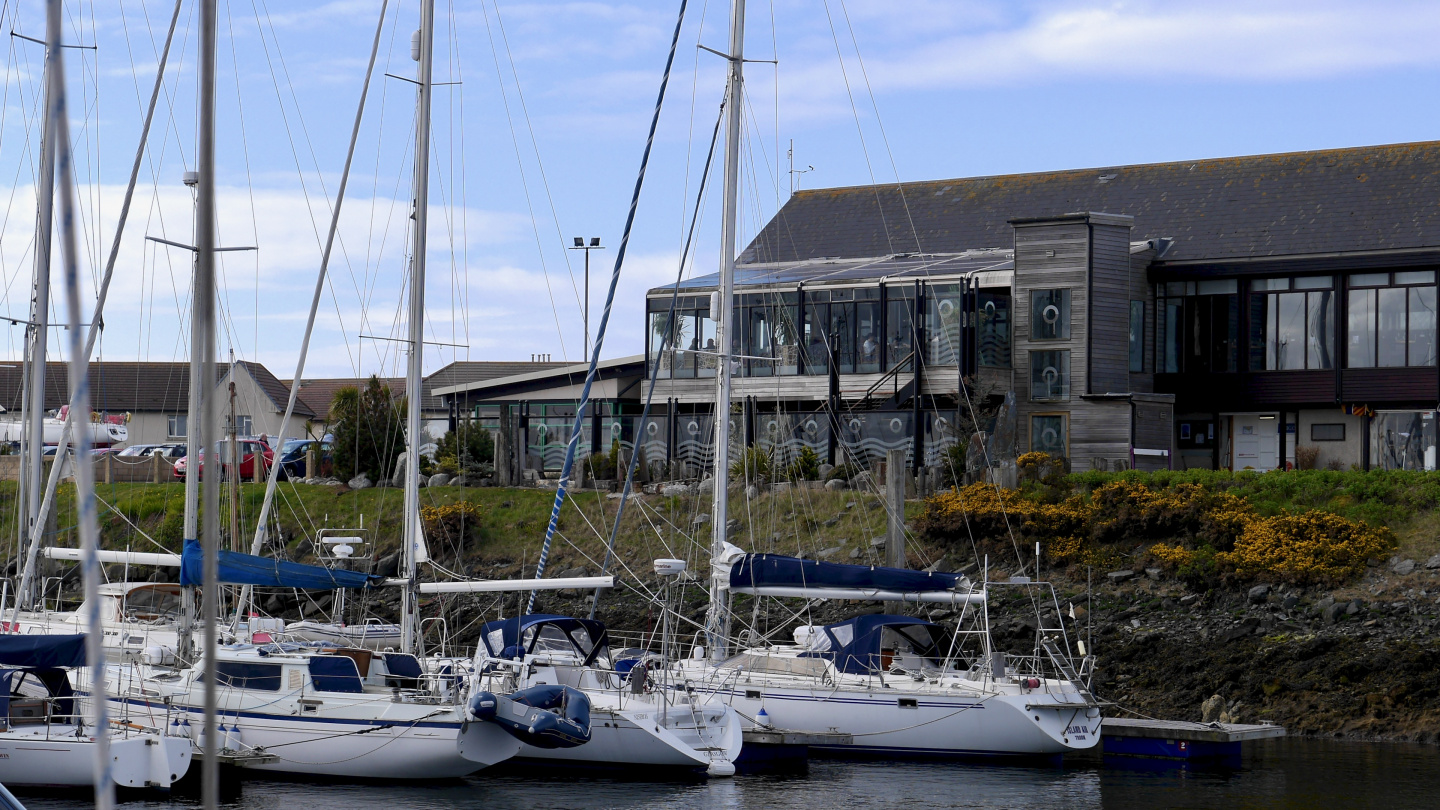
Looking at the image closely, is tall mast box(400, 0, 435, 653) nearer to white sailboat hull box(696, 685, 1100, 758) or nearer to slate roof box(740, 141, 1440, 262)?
white sailboat hull box(696, 685, 1100, 758)

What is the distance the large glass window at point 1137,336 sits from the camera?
135 ft

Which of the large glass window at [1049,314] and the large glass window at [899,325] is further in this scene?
the large glass window at [1049,314]

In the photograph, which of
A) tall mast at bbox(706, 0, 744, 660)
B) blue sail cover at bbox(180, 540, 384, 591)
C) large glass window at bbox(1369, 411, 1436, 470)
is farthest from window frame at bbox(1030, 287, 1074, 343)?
blue sail cover at bbox(180, 540, 384, 591)

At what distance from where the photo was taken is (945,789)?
786 inches

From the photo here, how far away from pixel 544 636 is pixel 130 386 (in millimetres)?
51354

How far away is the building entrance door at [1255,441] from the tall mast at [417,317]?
25345mm

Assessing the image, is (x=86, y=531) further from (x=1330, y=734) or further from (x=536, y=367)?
(x=536, y=367)

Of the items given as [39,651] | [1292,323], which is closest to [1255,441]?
[1292,323]

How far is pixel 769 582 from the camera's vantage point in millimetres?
23891

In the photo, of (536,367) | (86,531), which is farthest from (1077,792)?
(536,367)

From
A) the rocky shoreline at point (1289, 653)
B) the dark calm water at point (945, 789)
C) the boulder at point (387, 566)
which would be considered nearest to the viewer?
the dark calm water at point (945, 789)

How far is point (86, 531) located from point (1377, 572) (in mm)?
28039

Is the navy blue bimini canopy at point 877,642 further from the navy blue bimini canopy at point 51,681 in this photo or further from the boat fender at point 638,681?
the navy blue bimini canopy at point 51,681

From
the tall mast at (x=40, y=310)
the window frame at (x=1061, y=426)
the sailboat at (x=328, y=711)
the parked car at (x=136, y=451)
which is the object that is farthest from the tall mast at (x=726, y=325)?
the parked car at (x=136, y=451)
